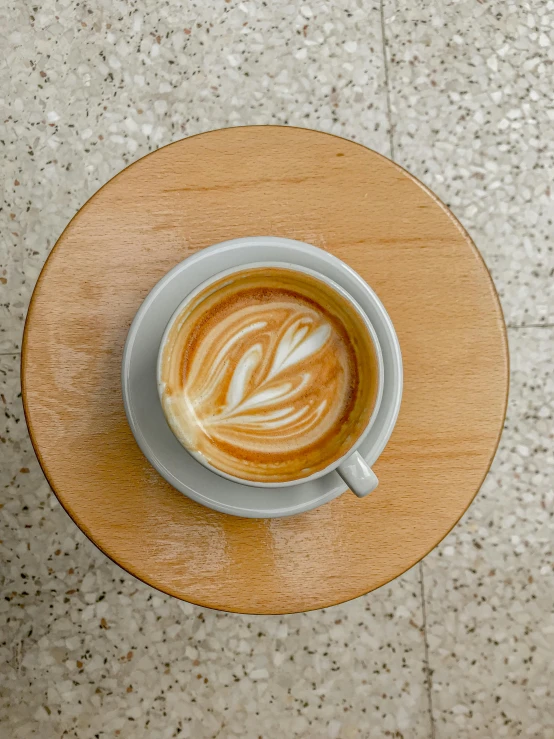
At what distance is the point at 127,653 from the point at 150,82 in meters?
1.21

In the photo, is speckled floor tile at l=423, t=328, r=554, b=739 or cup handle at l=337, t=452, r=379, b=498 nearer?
cup handle at l=337, t=452, r=379, b=498

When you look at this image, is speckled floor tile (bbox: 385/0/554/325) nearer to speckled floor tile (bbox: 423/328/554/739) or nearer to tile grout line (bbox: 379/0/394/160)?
tile grout line (bbox: 379/0/394/160)

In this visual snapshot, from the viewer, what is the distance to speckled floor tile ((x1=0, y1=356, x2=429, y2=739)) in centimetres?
139

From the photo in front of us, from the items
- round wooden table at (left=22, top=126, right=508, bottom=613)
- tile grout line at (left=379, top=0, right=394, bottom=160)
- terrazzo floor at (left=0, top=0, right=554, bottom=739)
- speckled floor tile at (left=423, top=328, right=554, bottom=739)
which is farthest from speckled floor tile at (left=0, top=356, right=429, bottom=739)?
tile grout line at (left=379, top=0, right=394, bottom=160)

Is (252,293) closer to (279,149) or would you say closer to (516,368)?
(279,149)

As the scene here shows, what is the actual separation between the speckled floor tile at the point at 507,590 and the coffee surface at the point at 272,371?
2.37 feet

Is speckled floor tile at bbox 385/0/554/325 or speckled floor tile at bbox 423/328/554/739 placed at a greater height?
speckled floor tile at bbox 385/0/554/325

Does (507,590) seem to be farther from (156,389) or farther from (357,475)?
(156,389)

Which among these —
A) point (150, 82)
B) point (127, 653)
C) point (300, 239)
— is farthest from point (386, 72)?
point (127, 653)

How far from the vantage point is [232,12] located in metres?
1.47

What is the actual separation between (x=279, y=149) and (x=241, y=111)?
1.99ft

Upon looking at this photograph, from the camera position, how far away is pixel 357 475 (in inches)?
30.4

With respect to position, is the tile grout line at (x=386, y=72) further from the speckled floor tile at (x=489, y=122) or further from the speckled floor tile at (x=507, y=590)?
the speckled floor tile at (x=507, y=590)

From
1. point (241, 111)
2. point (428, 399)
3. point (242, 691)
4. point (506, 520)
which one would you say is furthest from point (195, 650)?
point (241, 111)
